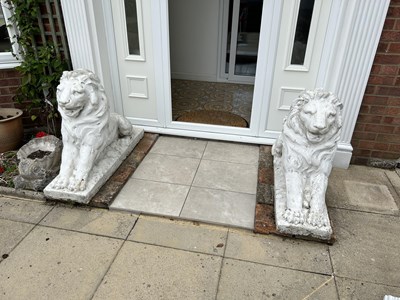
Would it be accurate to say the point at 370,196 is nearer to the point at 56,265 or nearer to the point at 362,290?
the point at 362,290

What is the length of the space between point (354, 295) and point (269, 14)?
245 cm

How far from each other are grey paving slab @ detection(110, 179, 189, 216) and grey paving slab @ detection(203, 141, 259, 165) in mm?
664

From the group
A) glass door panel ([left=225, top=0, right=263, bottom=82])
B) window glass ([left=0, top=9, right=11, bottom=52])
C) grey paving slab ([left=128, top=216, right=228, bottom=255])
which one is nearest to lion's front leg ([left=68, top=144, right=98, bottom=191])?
grey paving slab ([left=128, top=216, right=228, bottom=255])

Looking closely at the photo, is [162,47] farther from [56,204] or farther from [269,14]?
[56,204]

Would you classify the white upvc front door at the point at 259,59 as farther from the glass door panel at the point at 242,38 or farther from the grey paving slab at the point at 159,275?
the glass door panel at the point at 242,38

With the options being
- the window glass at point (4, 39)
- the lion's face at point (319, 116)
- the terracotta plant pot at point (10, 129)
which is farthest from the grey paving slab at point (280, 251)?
the window glass at point (4, 39)

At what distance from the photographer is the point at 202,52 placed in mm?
5312

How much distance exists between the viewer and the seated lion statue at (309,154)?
6.87ft

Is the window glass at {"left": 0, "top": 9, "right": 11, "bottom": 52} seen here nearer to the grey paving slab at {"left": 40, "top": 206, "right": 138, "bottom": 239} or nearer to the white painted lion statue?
the white painted lion statue

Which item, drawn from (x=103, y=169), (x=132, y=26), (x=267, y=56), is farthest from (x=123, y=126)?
(x=267, y=56)

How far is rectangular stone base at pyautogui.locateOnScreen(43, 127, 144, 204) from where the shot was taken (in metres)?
2.49

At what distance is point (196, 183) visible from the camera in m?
2.82

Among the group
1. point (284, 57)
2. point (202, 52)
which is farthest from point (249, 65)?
point (284, 57)

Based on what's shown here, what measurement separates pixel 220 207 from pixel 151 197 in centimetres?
61
